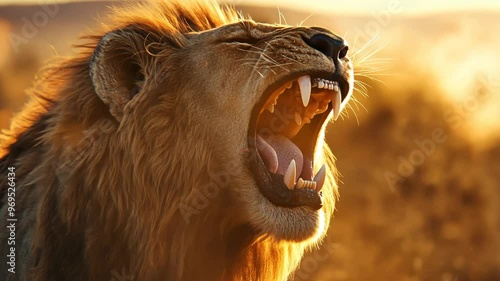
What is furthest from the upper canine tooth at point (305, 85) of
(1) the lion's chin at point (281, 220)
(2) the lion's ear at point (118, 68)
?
(2) the lion's ear at point (118, 68)

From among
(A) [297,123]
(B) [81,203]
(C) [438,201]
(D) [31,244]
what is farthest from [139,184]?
(C) [438,201]

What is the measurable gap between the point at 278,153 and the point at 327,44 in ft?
1.99

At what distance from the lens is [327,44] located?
15.1 ft

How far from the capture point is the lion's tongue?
472 cm

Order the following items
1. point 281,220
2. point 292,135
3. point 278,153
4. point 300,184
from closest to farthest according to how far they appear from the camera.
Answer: point 281,220
point 300,184
point 278,153
point 292,135

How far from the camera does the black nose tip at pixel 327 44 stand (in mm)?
4594

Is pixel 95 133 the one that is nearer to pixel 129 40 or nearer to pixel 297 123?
pixel 129 40

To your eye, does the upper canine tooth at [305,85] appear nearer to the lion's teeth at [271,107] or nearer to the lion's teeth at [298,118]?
the lion's teeth at [271,107]

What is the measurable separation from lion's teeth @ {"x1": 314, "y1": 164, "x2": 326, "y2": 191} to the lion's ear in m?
0.92

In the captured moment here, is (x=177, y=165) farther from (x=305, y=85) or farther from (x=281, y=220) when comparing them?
(x=305, y=85)

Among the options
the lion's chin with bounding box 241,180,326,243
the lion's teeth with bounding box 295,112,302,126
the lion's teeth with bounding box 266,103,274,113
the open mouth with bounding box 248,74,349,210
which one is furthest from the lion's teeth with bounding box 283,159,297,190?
the lion's teeth with bounding box 295,112,302,126

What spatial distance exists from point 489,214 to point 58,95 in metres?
7.42

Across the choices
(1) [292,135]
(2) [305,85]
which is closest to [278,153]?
(1) [292,135]

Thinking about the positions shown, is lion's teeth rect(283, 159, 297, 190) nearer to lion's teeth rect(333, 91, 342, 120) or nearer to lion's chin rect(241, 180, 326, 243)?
lion's chin rect(241, 180, 326, 243)
